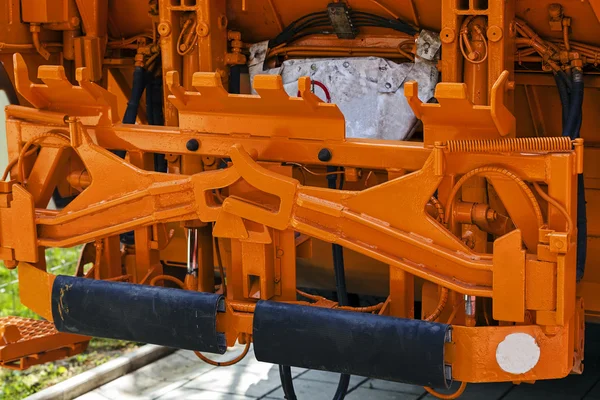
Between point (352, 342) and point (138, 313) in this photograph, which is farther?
point (138, 313)

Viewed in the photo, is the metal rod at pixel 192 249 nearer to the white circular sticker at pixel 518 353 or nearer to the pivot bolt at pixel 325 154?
the pivot bolt at pixel 325 154

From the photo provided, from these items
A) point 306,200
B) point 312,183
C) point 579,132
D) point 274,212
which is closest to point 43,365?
point 312,183

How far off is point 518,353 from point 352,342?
1.80 ft

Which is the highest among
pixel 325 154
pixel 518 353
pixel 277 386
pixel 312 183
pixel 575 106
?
pixel 575 106

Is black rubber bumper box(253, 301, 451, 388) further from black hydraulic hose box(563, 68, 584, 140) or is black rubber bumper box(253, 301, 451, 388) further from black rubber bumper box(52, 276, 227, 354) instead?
black hydraulic hose box(563, 68, 584, 140)

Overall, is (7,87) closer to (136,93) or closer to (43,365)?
(136,93)

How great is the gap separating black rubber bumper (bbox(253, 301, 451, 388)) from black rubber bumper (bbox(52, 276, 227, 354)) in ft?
0.69

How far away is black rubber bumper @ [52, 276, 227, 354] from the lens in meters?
3.48

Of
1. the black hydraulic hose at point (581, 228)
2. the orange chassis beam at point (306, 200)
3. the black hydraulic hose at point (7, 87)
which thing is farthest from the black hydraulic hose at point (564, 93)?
the black hydraulic hose at point (7, 87)

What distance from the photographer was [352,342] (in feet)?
10.6

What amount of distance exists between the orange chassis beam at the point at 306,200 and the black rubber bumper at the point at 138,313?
10cm

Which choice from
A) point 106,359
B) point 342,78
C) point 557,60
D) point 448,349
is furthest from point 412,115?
point 106,359

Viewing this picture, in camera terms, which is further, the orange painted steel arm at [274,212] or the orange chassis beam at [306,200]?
the orange painted steel arm at [274,212]

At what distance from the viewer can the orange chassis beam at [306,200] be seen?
3088mm
